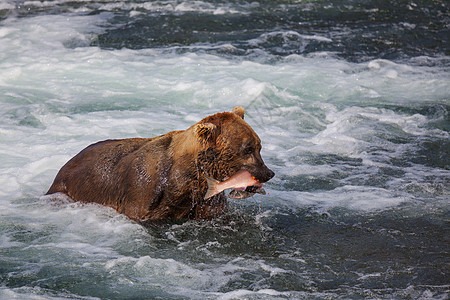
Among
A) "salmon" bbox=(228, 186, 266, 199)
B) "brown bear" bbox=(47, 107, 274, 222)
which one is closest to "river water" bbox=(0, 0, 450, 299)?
"brown bear" bbox=(47, 107, 274, 222)

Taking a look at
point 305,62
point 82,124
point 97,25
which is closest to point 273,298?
point 82,124

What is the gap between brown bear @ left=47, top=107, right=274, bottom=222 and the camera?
5594 millimetres

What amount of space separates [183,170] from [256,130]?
4.25 meters

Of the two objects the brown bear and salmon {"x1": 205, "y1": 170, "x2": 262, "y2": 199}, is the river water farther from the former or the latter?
salmon {"x1": 205, "y1": 170, "x2": 262, "y2": 199}

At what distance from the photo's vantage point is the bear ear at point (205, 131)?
18.2 ft

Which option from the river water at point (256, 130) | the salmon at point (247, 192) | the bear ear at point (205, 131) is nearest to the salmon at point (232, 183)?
the salmon at point (247, 192)

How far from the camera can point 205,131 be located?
5.57 m

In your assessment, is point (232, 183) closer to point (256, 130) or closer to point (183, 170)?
point (183, 170)

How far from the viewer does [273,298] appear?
4.58 metres

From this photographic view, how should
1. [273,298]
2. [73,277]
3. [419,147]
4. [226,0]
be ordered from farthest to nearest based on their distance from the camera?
[226,0], [419,147], [73,277], [273,298]

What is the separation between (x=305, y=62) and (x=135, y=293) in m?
9.83

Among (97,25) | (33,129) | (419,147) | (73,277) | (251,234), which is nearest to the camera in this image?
(73,277)

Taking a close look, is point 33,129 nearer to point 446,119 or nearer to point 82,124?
point 82,124

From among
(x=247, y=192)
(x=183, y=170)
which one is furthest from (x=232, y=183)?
(x=183, y=170)
